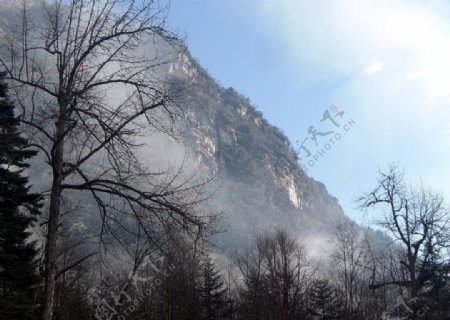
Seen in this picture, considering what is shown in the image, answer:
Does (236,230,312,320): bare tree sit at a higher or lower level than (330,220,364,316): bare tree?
lower

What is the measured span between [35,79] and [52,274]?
2.36 metres

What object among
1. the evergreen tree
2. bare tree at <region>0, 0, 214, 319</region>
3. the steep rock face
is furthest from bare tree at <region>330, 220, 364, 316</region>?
the steep rock face

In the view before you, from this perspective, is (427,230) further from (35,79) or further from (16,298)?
(35,79)

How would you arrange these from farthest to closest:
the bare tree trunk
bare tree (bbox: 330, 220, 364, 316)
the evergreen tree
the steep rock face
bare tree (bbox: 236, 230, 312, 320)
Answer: the steep rock face
the evergreen tree
bare tree (bbox: 330, 220, 364, 316)
bare tree (bbox: 236, 230, 312, 320)
the bare tree trunk

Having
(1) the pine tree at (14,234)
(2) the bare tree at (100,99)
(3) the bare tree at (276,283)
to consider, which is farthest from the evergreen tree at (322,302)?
(2) the bare tree at (100,99)

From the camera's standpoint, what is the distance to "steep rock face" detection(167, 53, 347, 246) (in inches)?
5955

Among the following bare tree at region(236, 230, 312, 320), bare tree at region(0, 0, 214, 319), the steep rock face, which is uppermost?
the steep rock face

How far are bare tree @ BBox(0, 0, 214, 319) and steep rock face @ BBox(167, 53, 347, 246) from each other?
422 feet

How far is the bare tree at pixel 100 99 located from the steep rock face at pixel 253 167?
5064 inches

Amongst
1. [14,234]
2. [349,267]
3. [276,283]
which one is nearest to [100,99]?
[276,283]

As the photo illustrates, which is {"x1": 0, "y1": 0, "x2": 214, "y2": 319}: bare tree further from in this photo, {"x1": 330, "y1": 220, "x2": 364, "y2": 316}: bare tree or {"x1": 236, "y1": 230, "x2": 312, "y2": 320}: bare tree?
{"x1": 330, "y1": 220, "x2": 364, "y2": 316}: bare tree

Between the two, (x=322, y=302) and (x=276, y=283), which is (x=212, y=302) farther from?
(x=276, y=283)

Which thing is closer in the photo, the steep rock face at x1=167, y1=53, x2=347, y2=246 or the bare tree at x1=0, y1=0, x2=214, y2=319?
the bare tree at x1=0, y1=0, x2=214, y2=319

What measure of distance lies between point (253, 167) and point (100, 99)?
165 meters
